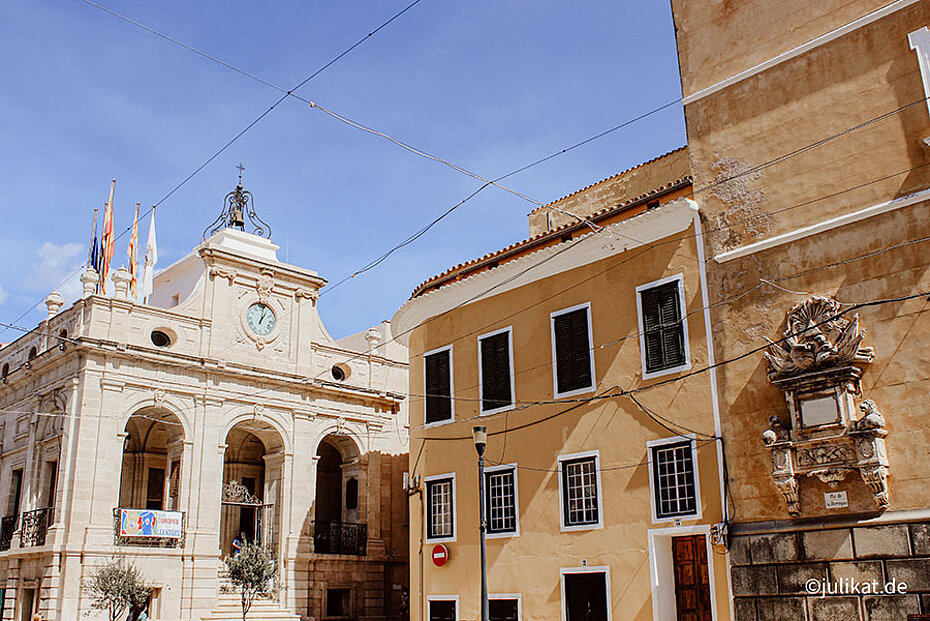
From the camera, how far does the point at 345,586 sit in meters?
32.8

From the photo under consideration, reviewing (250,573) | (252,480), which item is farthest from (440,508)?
(252,480)

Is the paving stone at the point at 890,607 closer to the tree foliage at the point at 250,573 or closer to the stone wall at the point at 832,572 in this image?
the stone wall at the point at 832,572

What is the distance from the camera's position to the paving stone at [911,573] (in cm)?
1358

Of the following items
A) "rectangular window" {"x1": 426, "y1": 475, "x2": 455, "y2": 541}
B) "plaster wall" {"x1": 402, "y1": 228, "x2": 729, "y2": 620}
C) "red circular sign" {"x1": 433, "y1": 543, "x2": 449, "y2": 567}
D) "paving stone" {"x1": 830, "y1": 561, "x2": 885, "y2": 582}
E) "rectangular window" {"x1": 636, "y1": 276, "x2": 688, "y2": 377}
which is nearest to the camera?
"paving stone" {"x1": 830, "y1": 561, "x2": 885, "y2": 582}

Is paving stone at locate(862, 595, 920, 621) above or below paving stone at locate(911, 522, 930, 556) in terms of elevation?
below

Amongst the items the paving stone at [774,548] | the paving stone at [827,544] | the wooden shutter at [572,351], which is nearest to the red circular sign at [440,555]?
the wooden shutter at [572,351]

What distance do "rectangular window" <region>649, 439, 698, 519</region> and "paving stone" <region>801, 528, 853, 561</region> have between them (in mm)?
2246

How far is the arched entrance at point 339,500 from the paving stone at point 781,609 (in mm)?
20513

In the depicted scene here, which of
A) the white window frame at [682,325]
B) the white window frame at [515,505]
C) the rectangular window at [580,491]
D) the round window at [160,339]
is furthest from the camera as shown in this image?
the round window at [160,339]

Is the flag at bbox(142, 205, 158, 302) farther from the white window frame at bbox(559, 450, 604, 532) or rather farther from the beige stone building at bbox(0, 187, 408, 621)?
the white window frame at bbox(559, 450, 604, 532)

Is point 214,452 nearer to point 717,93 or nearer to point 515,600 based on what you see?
point 515,600

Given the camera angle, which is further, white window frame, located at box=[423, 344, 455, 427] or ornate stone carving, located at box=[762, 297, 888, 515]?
white window frame, located at box=[423, 344, 455, 427]

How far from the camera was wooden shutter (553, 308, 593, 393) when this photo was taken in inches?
759

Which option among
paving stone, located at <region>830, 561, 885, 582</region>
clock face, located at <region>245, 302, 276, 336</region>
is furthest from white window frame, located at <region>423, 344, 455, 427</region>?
clock face, located at <region>245, 302, 276, 336</region>
